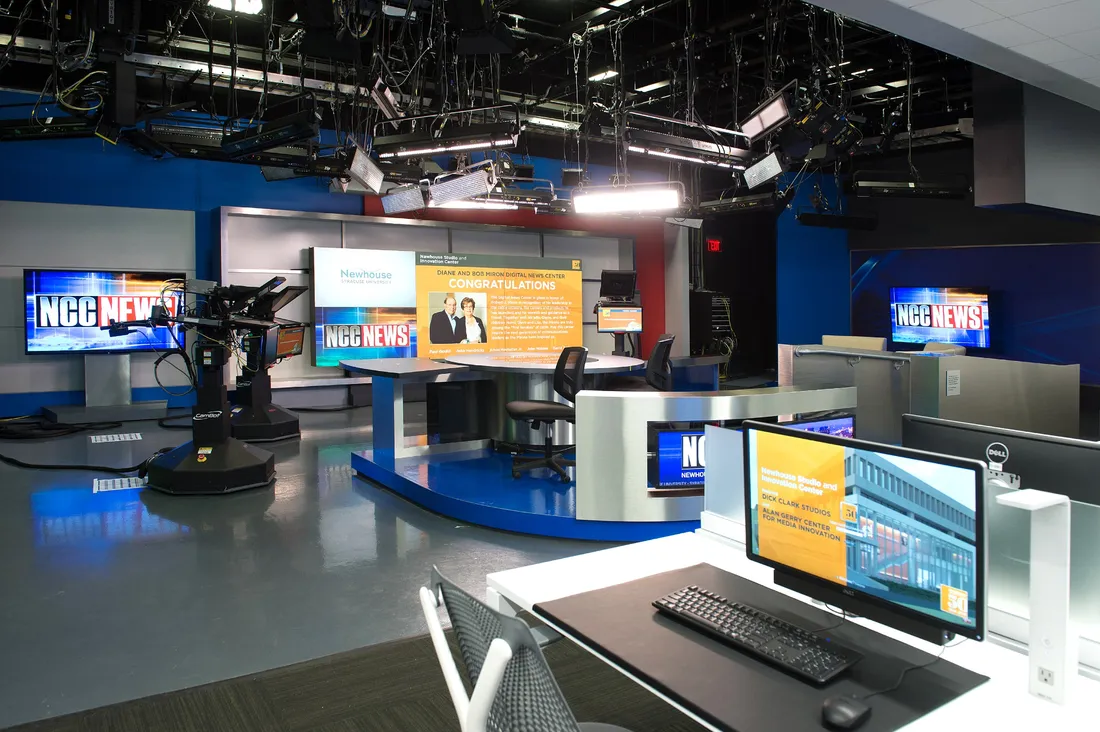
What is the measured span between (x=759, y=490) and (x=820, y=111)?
195 inches

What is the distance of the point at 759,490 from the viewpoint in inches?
70.8

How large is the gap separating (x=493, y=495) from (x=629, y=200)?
3.40 metres

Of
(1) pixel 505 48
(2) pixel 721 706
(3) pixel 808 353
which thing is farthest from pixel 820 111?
(2) pixel 721 706

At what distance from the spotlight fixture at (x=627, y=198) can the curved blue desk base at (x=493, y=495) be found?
2700mm

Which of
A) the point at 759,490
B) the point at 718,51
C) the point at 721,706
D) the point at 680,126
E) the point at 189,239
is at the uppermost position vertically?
the point at 718,51

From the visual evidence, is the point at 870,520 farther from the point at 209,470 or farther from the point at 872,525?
the point at 209,470

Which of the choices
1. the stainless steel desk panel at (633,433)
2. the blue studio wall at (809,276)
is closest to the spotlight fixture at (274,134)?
the stainless steel desk panel at (633,433)

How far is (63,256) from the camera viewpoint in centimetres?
836

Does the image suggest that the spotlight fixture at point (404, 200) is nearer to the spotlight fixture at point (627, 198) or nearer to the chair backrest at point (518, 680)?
the spotlight fixture at point (627, 198)

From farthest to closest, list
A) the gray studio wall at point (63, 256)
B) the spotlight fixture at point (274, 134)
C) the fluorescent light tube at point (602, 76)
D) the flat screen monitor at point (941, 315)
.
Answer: the flat screen monitor at point (941, 315), the fluorescent light tube at point (602, 76), the gray studio wall at point (63, 256), the spotlight fixture at point (274, 134)

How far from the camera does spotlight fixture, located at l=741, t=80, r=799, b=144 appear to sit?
5898 mm

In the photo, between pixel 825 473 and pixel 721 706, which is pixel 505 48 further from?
pixel 721 706

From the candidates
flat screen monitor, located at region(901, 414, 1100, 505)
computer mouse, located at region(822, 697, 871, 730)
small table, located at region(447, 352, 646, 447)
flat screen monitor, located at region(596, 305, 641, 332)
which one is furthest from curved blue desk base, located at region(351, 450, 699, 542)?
flat screen monitor, located at region(596, 305, 641, 332)

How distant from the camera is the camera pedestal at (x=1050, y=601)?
129 cm
